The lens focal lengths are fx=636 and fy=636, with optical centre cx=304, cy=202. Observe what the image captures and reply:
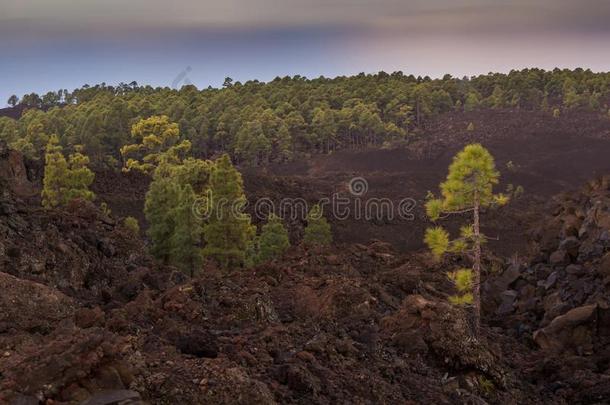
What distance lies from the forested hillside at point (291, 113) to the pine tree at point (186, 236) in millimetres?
46116

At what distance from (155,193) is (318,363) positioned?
2101 cm

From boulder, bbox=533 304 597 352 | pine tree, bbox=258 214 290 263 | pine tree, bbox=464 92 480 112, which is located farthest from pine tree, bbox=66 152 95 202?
pine tree, bbox=464 92 480 112

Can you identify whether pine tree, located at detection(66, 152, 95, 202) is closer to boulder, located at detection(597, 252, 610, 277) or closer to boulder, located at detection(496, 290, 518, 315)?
boulder, located at detection(496, 290, 518, 315)

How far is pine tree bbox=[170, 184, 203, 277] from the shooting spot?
30.5 m

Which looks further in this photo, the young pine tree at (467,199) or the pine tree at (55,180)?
the pine tree at (55,180)

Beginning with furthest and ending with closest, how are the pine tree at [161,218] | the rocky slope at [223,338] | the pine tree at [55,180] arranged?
the pine tree at [55,180] < the pine tree at [161,218] < the rocky slope at [223,338]

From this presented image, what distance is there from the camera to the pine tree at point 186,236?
3048 centimetres

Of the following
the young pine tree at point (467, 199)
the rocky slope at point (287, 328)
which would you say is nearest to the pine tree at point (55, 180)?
the rocky slope at point (287, 328)

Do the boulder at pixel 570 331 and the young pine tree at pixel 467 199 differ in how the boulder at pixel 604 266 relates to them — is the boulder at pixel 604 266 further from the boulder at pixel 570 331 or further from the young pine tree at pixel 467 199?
the young pine tree at pixel 467 199

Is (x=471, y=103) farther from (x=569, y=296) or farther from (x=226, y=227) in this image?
(x=569, y=296)

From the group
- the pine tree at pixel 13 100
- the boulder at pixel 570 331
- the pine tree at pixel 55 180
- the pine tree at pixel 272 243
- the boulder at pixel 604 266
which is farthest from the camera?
the pine tree at pixel 13 100

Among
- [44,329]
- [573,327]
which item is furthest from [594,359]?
[44,329]

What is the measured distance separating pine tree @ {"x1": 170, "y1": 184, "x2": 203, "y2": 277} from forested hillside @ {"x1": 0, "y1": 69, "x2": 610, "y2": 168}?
151 feet

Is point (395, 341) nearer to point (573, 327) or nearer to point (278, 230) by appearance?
point (573, 327)
